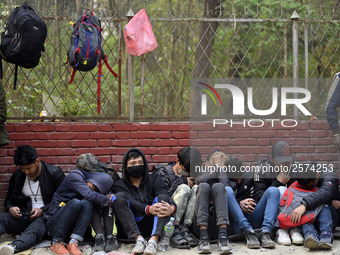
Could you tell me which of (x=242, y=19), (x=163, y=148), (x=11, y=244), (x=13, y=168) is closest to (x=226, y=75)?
(x=242, y=19)

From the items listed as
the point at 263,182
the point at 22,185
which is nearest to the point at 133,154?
the point at 22,185

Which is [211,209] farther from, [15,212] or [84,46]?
[84,46]

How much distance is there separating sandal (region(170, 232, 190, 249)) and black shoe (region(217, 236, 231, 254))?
1.18 feet

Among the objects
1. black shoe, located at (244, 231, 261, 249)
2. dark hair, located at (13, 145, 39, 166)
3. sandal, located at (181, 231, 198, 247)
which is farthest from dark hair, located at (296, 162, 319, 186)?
dark hair, located at (13, 145, 39, 166)

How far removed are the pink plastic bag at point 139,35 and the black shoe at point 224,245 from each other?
2694 millimetres

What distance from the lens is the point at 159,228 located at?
5547 mm

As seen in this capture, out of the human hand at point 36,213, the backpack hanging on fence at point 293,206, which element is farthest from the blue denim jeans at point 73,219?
the backpack hanging on fence at point 293,206

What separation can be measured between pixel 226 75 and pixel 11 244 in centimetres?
365

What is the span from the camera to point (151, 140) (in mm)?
6883

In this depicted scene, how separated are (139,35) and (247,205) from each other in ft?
8.58

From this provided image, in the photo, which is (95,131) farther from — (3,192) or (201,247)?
(201,247)

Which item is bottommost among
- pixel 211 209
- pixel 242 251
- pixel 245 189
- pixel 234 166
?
pixel 242 251

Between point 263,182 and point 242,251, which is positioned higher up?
point 263,182

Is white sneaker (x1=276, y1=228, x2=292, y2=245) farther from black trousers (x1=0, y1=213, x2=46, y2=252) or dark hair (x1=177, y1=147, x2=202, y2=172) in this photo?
black trousers (x1=0, y1=213, x2=46, y2=252)
